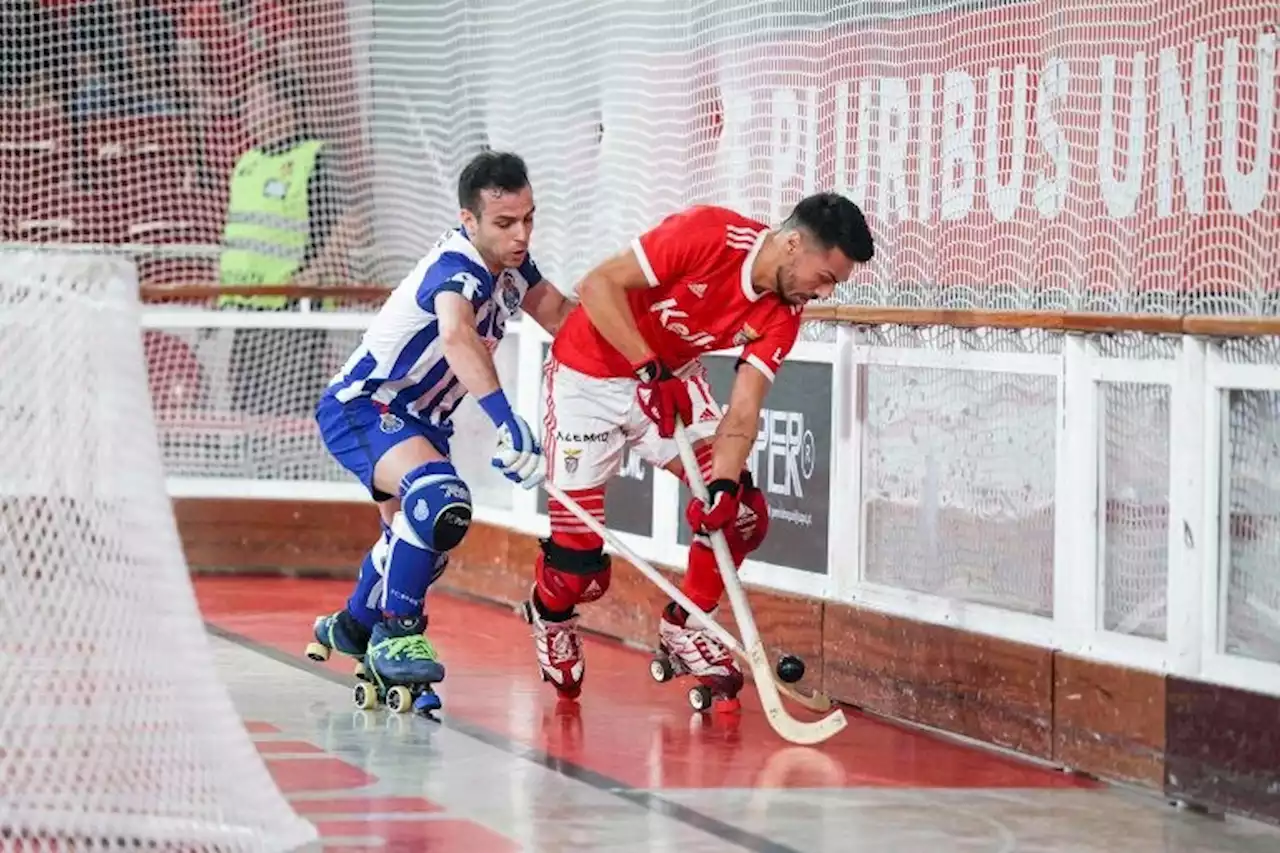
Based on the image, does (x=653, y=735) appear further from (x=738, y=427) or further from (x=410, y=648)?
(x=738, y=427)

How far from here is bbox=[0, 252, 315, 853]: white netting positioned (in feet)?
14.4

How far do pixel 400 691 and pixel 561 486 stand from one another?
2.29 ft

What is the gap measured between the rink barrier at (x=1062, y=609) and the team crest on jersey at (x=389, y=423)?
1.23m

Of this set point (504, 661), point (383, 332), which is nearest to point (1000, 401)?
point (383, 332)

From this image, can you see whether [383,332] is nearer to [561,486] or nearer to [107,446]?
[561,486]

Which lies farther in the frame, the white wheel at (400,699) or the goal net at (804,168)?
the white wheel at (400,699)

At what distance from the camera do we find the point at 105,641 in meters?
4.45

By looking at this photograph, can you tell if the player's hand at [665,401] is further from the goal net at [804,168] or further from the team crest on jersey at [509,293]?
the goal net at [804,168]

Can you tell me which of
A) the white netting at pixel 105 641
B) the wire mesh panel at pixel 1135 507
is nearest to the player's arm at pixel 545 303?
the wire mesh panel at pixel 1135 507

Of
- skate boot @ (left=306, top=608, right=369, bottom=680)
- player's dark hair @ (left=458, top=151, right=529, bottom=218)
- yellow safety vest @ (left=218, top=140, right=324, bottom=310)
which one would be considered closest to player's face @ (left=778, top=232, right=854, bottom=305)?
player's dark hair @ (left=458, top=151, right=529, bottom=218)

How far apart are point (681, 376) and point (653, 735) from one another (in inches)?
39.4

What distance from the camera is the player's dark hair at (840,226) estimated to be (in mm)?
5840

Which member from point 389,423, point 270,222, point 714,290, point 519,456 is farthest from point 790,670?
point 270,222

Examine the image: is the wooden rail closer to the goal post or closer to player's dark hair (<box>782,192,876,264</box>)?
the goal post
